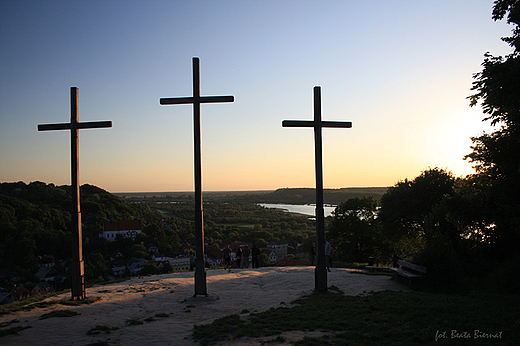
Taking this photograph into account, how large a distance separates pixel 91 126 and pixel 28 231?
45292mm

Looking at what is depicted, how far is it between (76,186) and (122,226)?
54314mm

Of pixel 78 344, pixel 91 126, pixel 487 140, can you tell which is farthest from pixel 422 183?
pixel 78 344

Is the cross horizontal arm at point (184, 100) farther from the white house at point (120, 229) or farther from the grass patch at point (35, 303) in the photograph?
the white house at point (120, 229)

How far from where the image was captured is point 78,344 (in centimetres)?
563

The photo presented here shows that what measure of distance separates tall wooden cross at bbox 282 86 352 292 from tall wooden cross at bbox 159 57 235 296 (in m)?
2.77

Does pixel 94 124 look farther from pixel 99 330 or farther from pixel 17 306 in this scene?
pixel 99 330

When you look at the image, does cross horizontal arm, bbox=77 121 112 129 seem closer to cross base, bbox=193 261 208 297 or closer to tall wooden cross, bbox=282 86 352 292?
cross base, bbox=193 261 208 297

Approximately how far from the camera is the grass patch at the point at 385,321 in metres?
5.13

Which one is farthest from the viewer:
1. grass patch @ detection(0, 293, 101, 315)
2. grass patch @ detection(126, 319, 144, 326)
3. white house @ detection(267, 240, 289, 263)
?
white house @ detection(267, 240, 289, 263)

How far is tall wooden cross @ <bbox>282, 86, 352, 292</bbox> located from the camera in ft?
32.8

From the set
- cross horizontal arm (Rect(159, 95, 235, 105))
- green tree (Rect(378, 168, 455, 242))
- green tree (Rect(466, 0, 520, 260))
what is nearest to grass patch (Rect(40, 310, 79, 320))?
cross horizontal arm (Rect(159, 95, 235, 105))

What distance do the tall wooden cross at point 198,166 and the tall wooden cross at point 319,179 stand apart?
2.77m

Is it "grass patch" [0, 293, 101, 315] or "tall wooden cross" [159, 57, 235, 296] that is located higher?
"tall wooden cross" [159, 57, 235, 296]

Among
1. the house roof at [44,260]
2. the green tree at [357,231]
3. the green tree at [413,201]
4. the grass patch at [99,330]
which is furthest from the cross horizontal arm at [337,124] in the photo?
the house roof at [44,260]
